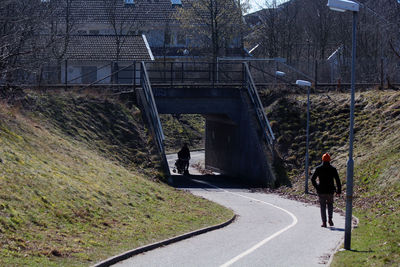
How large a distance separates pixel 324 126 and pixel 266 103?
4.55 meters

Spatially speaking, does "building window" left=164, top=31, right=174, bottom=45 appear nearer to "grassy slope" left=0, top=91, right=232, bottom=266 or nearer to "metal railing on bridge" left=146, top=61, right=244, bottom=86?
"metal railing on bridge" left=146, top=61, right=244, bottom=86

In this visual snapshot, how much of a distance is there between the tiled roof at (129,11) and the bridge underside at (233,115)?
80.4 ft

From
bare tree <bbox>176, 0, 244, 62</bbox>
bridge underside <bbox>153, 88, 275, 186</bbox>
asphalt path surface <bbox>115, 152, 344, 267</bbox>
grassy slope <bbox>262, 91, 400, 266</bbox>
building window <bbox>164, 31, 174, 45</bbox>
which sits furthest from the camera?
building window <bbox>164, 31, 174, 45</bbox>

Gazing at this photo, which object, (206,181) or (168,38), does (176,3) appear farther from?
(206,181)

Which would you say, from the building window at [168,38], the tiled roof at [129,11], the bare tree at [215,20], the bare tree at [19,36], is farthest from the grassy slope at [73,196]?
the building window at [168,38]

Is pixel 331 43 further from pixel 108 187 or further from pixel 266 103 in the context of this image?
pixel 108 187

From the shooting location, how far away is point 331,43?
57.2 m

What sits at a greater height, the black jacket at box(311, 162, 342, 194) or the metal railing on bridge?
the metal railing on bridge

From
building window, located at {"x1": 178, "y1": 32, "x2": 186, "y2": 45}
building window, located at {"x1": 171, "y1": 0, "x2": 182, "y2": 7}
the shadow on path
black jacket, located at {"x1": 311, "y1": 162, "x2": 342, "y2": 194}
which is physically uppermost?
building window, located at {"x1": 171, "y1": 0, "x2": 182, "y2": 7}

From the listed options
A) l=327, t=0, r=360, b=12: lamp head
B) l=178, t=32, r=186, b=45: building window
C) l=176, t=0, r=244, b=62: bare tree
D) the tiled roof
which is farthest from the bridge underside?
the tiled roof

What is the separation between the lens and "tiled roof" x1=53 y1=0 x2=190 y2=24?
5822cm

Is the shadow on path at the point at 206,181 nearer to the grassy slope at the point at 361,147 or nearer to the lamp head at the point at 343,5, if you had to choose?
the grassy slope at the point at 361,147

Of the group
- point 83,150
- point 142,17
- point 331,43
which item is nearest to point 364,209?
point 83,150

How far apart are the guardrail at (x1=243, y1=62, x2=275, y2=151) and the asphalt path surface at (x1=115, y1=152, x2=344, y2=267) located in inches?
281
